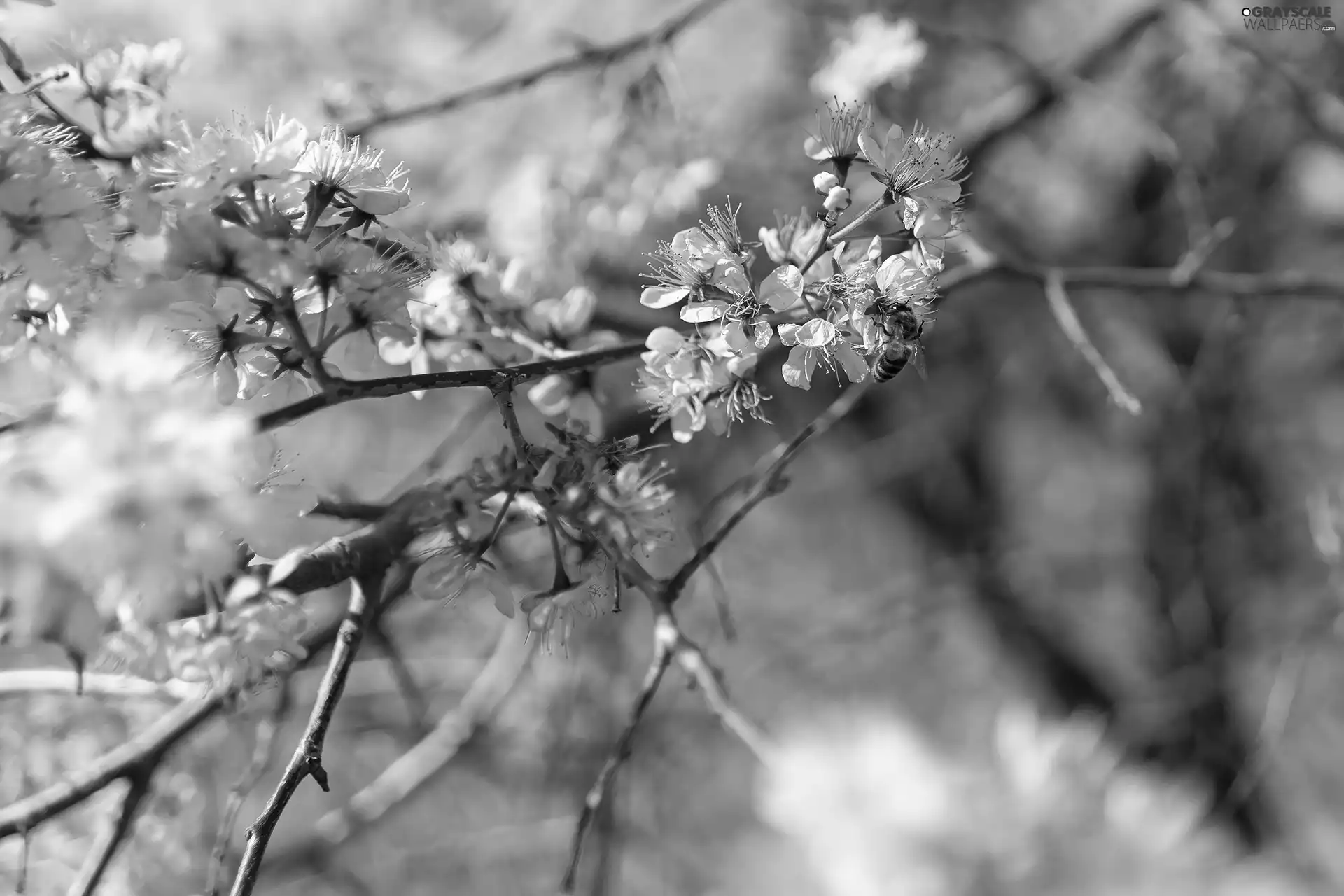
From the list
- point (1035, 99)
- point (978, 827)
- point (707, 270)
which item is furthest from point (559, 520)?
point (1035, 99)

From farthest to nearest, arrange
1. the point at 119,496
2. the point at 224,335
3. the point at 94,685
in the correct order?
the point at 94,685 < the point at 224,335 < the point at 119,496

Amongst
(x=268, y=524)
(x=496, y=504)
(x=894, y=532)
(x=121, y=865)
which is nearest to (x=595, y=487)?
(x=496, y=504)

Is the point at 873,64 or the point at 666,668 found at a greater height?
the point at 873,64

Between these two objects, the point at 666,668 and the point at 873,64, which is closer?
the point at 666,668

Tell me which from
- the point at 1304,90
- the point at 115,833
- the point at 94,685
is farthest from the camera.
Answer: the point at 1304,90

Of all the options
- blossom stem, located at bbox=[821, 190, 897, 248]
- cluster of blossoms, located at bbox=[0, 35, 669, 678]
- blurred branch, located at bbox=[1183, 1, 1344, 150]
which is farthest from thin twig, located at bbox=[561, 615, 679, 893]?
blurred branch, located at bbox=[1183, 1, 1344, 150]

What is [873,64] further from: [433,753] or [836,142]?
[433,753]

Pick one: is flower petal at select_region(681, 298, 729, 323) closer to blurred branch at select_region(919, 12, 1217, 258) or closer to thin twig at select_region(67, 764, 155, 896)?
thin twig at select_region(67, 764, 155, 896)
